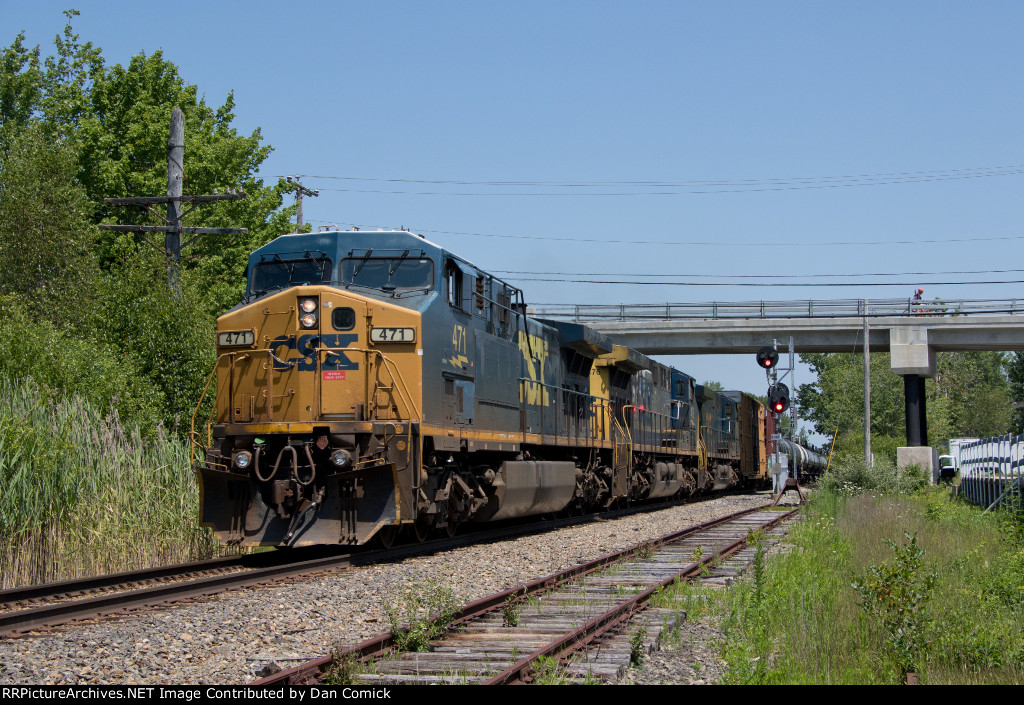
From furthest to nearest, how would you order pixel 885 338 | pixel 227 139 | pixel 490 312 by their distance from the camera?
pixel 885 338
pixel 227 139
pixel 490 312

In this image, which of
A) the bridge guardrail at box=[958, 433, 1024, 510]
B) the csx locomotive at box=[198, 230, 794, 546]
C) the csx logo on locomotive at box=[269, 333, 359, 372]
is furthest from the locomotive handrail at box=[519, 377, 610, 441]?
the bridge guardrail at box=[958, 433, 1024, 510]

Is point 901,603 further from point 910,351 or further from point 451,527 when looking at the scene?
point 910,351

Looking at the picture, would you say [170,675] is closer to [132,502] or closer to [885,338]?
[132,502]

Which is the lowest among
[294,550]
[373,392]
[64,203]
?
[294,550]

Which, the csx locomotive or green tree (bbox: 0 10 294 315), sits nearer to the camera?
the csx locomotive

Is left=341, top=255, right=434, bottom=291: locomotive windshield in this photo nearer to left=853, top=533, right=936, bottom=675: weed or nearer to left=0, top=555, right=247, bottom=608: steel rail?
left=0, top=555, right=247, bottom=608: steel rail

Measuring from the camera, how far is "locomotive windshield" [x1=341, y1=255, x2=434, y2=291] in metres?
12.4

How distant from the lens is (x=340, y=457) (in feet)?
35.7

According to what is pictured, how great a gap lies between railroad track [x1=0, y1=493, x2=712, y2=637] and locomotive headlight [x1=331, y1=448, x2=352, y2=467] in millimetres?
1161

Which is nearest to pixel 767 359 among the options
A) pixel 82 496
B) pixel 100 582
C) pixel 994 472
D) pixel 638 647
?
pixel 994 472

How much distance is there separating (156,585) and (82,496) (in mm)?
2184

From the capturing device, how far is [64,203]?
25844 mm

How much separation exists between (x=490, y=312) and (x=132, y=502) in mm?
5719

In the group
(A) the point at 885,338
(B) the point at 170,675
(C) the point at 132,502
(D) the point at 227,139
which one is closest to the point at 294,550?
(C) the point at 132,502
